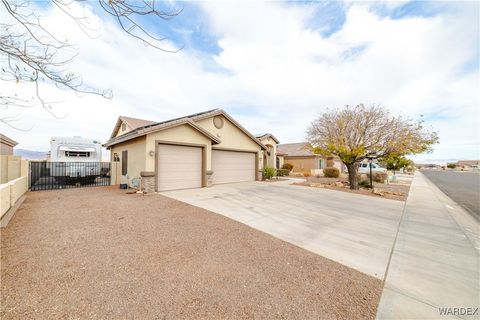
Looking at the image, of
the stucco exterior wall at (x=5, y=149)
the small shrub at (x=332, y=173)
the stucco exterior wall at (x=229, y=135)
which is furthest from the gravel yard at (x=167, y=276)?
the small shrub at (x=332, y=173)

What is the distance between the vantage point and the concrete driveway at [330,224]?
12.9 ft

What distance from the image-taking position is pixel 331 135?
13.3m

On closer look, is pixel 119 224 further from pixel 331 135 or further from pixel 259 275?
pixel 331 135

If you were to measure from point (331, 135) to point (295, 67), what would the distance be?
5359 millimetres

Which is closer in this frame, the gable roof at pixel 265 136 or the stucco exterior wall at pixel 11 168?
the stucco exterior wall at pixel 11 168

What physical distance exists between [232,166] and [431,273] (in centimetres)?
1233

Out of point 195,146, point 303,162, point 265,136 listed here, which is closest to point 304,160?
point 303,162

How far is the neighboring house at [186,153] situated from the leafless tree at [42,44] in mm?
6256

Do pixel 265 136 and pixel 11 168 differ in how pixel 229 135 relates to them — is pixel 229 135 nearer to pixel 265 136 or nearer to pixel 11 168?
pixel 265 136

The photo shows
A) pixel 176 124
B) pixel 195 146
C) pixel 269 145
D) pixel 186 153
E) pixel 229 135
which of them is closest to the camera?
pixel 176 124

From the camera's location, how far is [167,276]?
289cm

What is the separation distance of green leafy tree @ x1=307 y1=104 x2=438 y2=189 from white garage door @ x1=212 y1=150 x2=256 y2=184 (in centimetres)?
551

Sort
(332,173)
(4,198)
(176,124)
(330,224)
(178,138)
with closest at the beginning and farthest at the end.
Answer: (4,198)
(330,224)
(176,124)
(178,138)
(332,173)

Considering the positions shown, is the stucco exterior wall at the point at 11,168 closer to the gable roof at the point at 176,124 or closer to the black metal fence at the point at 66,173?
the black metal fence at the point at 66,173
